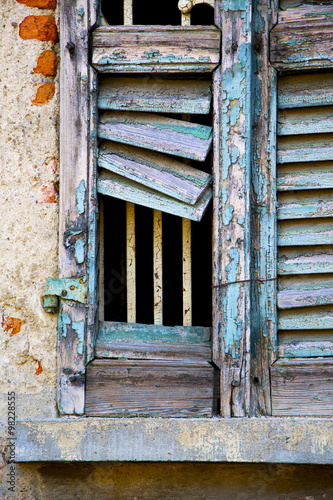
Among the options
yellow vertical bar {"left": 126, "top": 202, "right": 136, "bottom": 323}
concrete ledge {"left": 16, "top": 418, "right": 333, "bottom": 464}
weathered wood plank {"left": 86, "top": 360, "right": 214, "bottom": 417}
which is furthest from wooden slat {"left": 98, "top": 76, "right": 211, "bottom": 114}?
concrete ledge {"left": 16, "top": 418, "right": 333, "bottom": 464}

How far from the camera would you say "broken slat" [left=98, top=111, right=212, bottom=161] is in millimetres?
1717

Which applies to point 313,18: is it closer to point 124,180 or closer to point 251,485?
point 124,180

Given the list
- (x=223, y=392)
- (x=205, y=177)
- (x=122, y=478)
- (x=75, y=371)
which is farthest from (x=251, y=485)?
(x=205, y=177)

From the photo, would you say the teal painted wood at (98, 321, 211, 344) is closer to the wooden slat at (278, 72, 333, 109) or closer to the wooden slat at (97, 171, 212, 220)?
the wooden slat at (97, 171, 212, 220)

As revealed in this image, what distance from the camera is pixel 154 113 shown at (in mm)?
1768

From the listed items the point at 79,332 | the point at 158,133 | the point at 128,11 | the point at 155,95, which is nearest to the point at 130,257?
the point at 79,332

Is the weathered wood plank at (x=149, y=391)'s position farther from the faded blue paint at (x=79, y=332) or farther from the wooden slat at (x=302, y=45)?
the wooden slat at (x=302, y=45)

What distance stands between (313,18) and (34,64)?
111 cm

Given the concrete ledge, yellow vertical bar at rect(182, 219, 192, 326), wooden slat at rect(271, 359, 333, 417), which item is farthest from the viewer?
yellow vertical bar at rect(182, 219, 192, 326)

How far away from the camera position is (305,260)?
5.72ft

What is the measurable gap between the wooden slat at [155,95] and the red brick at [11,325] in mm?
910

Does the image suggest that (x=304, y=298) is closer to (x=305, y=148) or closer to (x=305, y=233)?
(x=305, y=233)

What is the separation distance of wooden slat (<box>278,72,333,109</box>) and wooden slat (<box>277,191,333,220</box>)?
13.8 inches

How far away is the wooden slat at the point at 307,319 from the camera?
1.73 m
